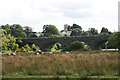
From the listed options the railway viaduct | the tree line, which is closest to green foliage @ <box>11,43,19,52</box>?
the tree line

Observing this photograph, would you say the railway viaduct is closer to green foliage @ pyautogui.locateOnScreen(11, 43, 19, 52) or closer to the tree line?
the tree line

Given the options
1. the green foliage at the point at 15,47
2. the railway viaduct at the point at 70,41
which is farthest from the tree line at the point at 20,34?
the railway viaduct at the point at 70,41

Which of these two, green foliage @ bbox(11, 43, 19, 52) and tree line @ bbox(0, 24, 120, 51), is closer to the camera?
tree line @ bbox(0, 24, 120, 51)

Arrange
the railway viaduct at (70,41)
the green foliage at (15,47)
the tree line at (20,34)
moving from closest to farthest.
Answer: the tree line at (20,34) < the green foliage at (15,47) < the railway viaduct at (70,41)

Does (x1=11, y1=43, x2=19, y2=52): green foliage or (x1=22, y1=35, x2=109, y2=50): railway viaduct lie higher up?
(x1=22, y1=35, x2=109, y2=50): railway viaduct

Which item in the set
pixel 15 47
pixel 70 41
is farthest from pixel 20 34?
pixel 70 41

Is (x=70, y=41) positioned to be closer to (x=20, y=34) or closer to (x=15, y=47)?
(x=15, y=47)

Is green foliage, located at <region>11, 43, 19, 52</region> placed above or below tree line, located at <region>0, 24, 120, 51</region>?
below

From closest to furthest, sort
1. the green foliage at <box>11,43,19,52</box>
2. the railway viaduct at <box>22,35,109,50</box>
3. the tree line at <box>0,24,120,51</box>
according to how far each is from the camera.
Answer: the tree line at <box>0,24,120,51</box> < the green foliage at <box>11,43,19,52</box> < the railway viaduct at <box>22,35,109,50</box>

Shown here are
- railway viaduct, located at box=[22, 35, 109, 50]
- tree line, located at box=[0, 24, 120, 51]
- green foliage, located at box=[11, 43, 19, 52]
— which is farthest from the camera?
railway viaduct, located at box=[22, 35, 109, 50]

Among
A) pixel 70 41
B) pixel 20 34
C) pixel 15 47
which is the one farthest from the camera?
pixel 20 34

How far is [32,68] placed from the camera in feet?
31.6

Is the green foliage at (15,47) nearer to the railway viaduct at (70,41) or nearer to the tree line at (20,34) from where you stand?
the tree line at (20,34)

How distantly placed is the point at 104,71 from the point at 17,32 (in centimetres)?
8185
